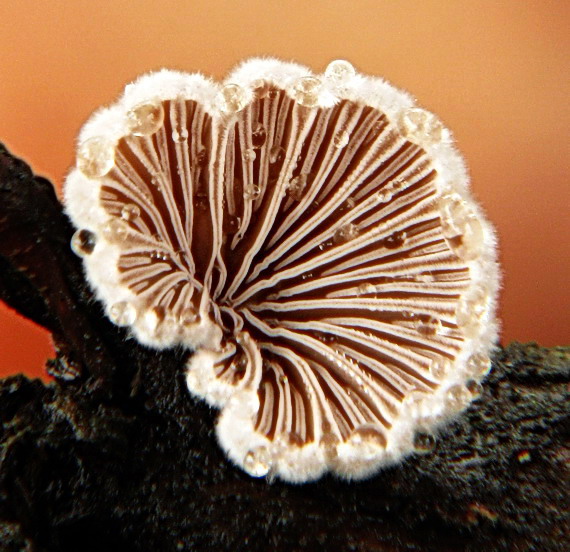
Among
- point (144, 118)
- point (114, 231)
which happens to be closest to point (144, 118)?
point (144, 118)

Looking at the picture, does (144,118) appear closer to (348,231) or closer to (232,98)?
(232,98)

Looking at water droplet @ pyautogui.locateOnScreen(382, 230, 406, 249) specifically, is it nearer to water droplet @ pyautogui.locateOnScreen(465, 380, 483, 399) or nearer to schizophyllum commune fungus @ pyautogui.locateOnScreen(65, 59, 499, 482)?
schizophyllum commune fungus @ pyautogui.locateOnScreen(65, 59, 499, 482)

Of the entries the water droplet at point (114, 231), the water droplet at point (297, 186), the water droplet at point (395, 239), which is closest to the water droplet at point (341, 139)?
the water droplet at point (297, 186)

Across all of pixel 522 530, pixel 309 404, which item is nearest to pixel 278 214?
pixel 309 404

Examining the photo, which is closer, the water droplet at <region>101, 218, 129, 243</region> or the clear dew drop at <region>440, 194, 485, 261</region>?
the water droplet at <region>101, 218, 129, 243</region>

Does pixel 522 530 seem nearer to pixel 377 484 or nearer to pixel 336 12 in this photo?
pixel 377 484

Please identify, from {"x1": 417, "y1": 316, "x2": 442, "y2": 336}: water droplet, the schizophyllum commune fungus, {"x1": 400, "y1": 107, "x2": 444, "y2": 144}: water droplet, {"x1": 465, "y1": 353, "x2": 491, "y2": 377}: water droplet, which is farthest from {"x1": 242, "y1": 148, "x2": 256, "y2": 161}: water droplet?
{"x1": 465, "y1": 353, "x2": 491, "y2": 377}: water droplet

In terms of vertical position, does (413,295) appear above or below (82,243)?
below
